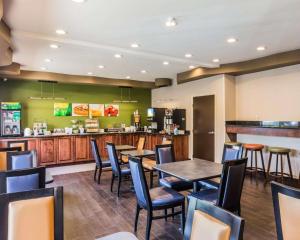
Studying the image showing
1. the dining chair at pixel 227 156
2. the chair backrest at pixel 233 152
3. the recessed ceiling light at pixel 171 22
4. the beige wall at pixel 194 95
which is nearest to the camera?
the recessed ceiling light at pixel 171 22

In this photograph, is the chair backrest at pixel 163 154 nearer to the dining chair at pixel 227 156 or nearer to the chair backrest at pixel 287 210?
the dining chair at pixel 227 156

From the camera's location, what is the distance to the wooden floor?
297 centimetres

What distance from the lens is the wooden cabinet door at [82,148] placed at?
23.8 ft

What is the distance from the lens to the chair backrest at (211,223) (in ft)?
3.59

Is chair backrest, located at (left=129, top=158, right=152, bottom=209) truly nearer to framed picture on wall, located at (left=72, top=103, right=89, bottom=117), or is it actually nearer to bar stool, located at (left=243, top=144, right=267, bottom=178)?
bar stool, located at (left=243, top=144, right=267, bottom=178)

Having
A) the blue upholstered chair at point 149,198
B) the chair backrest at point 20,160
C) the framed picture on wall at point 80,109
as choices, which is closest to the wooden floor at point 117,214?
the blue upholstered chair at point 149,198

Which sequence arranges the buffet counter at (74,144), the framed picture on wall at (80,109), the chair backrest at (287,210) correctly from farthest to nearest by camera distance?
the framed picture on wall at (80,109), the buffet counter at (74,144), the chair backrest at (287,210)

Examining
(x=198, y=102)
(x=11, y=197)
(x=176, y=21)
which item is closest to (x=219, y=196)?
(x=11, y=197)

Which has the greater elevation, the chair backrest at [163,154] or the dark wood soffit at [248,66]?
the dark wood soffit at [248,66]

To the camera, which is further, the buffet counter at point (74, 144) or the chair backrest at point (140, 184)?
the buffet counter at point (74, 144)

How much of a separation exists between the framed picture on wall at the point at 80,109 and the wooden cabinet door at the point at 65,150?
1.34 metres

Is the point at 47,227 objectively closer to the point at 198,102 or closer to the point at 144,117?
the point at 198,102

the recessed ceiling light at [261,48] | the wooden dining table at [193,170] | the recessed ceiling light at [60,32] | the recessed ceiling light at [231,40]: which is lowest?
the wooden dining table at [193,170]

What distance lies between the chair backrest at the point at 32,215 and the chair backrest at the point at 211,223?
0.82 metres
